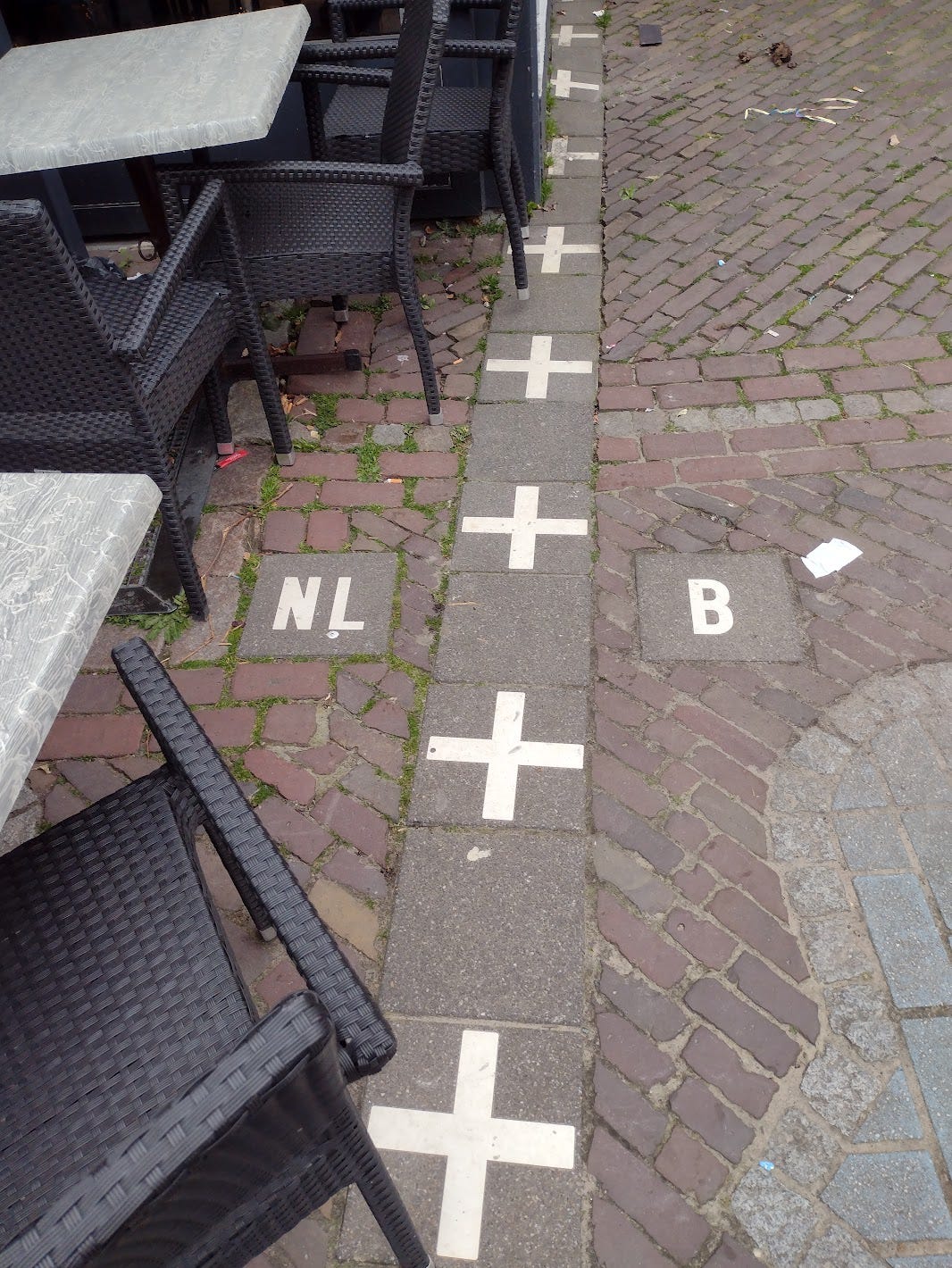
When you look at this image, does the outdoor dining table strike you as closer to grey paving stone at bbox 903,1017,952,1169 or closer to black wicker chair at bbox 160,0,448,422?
black wicker chair at bbox 160,0,448,422

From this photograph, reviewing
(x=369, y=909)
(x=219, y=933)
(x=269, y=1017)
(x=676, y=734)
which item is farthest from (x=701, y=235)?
(x=269, y=1017)

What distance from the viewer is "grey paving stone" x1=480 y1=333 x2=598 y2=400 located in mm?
3867

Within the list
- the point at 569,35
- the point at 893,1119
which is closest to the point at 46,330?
the point at 893,1119

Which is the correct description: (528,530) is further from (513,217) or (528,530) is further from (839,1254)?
(839,1254)

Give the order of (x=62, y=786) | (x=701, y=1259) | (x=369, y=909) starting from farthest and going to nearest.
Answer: (x=62, y=786), (x=369, y=909), (x=701, y=1259)

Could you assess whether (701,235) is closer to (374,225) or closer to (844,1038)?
(374,225)

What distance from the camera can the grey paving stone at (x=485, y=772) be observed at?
2.57 m

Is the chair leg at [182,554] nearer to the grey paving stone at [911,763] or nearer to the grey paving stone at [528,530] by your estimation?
the grey paving stone at [528,530]

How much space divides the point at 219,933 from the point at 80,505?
2.45ft

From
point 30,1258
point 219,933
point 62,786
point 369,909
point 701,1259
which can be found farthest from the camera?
point 62,786

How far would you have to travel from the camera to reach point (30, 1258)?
901 millimetres

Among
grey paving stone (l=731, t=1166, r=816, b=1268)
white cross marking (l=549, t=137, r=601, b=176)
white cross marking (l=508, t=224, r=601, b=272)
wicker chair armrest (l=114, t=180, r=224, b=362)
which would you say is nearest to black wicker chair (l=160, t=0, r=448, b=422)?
wicker chair armrest (l=114, t=180, r=224, b=362)

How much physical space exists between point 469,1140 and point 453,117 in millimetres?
3628

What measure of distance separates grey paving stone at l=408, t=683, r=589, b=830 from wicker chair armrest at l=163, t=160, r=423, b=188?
5.12ft
